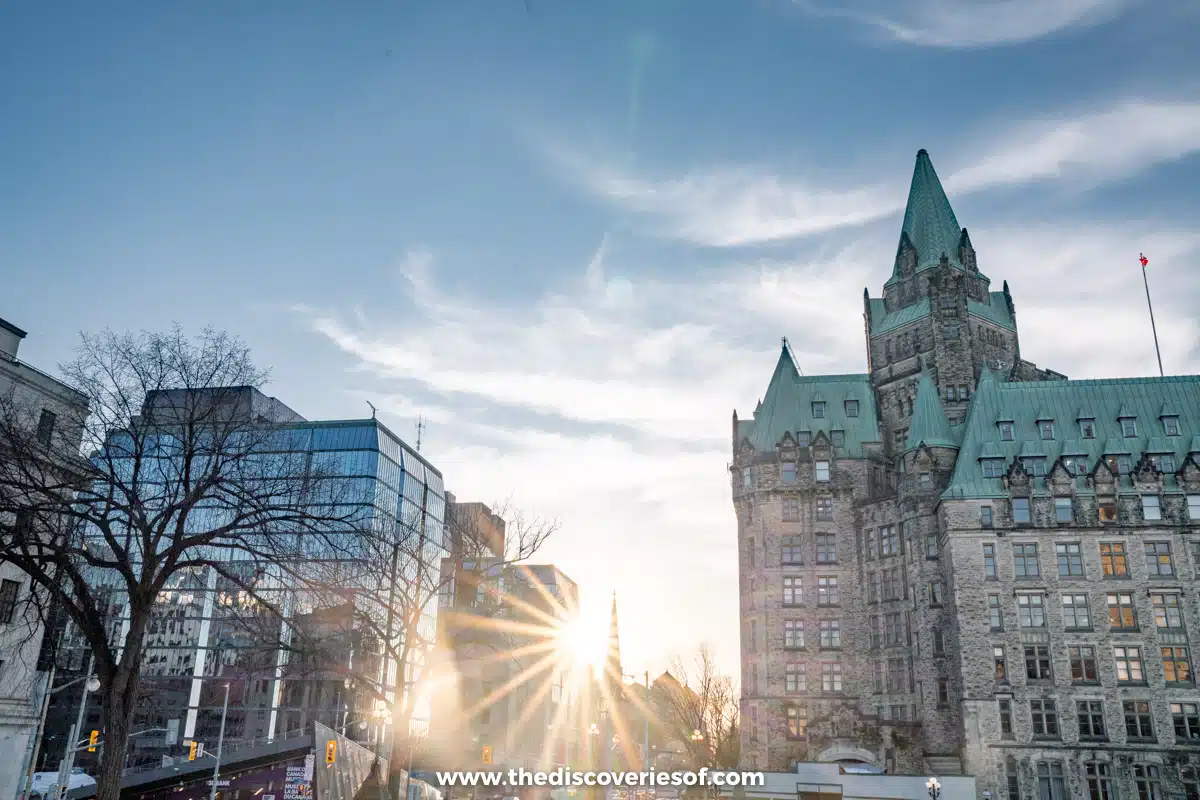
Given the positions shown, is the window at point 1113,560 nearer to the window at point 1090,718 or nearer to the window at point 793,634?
the window at point 1090,718

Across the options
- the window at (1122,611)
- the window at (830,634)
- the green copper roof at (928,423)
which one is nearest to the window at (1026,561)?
the window at (1122,611)

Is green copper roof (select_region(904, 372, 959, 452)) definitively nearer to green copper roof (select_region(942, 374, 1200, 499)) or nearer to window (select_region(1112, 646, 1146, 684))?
green copper roof (select_region(942, 374, 1200, 499))

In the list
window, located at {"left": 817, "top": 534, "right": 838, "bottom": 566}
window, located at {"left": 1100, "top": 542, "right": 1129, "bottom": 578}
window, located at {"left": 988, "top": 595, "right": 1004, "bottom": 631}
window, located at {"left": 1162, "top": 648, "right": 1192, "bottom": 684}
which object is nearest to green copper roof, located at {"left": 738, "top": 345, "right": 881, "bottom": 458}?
window, located at {"left": 817, "top": 534, "right": 838, "bottom": 566}

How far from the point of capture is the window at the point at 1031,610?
66.4m

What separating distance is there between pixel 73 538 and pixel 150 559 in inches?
69.9

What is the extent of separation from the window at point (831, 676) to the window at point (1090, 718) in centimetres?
1695

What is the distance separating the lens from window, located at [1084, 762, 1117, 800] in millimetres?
Result: 61906

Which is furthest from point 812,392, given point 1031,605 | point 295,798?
point 295,798

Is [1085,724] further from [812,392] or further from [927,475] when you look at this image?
[812,392]

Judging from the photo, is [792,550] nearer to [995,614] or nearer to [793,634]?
[793,634]

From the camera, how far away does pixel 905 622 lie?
7244 centimetres

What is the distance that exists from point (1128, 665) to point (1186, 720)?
4447 millimetres

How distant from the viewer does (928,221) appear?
87.6 metres

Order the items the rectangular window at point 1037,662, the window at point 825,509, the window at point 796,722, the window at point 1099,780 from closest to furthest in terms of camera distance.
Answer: the window at point 1099,780, the rectangular window at point 1037,662, the window at point 796,722, the window at point 825,509
